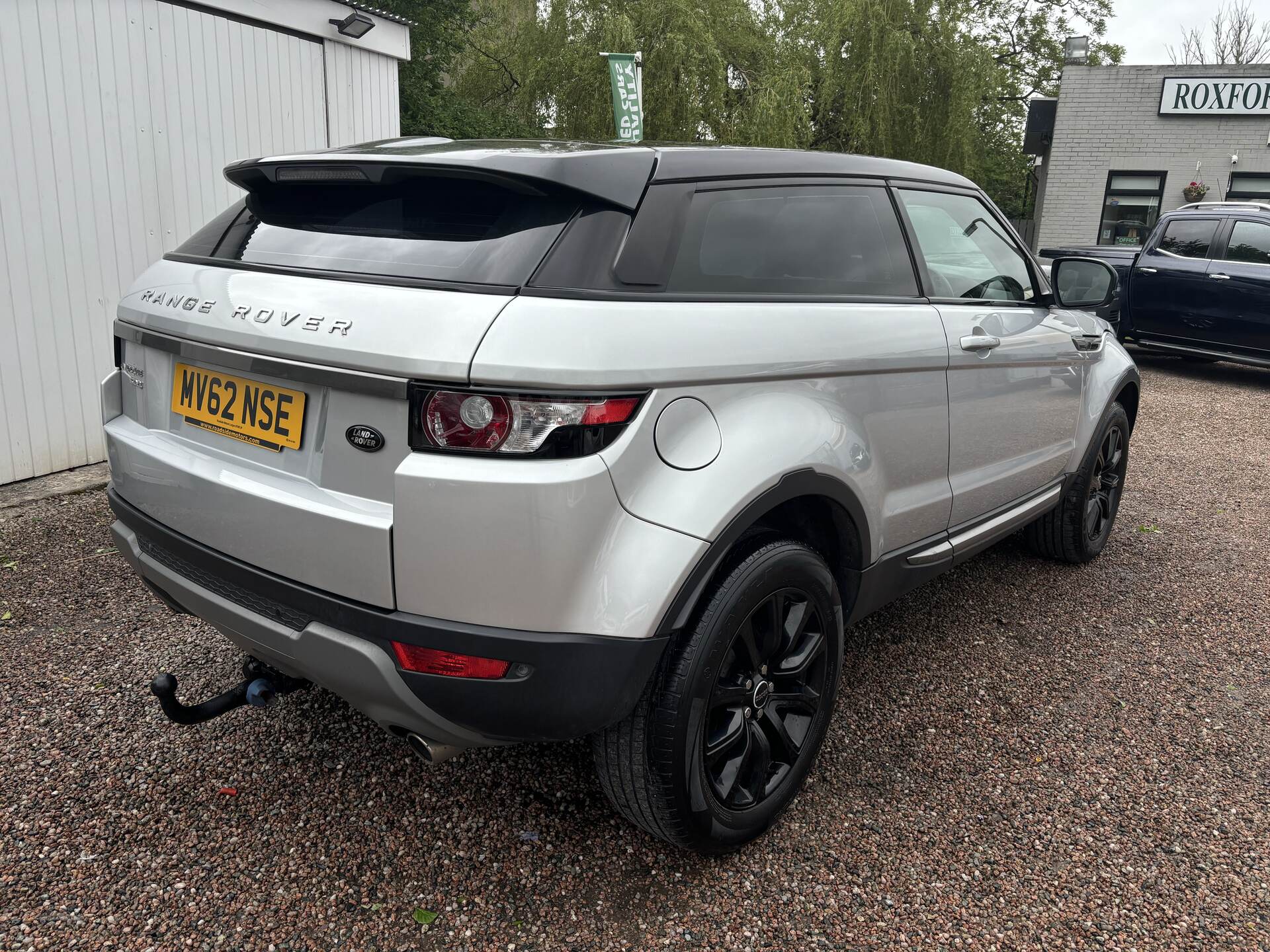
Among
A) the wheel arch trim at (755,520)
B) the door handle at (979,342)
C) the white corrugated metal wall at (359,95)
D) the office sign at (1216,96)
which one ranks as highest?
the office sign at (1216,96)

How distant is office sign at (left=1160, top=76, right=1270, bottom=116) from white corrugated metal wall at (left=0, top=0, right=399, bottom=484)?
15.6m

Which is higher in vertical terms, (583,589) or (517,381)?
(517,381)

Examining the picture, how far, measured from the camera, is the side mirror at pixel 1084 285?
12.1 ft

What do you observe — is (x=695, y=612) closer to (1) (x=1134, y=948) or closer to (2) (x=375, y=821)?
(2) (x=375, y=821)

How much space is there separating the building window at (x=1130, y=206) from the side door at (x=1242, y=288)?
764 centimetres

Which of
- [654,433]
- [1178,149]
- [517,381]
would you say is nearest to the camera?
[517,381]

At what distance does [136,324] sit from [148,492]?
436 millimetres

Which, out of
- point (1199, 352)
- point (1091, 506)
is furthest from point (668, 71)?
point (1091, 506)

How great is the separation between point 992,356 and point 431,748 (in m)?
2.15

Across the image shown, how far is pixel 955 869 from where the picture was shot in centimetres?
227

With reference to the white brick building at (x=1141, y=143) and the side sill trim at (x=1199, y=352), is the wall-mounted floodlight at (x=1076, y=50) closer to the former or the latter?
the white brick building at (x=1141, y=143)

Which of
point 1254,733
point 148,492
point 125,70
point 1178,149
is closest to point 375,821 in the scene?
point 148,492

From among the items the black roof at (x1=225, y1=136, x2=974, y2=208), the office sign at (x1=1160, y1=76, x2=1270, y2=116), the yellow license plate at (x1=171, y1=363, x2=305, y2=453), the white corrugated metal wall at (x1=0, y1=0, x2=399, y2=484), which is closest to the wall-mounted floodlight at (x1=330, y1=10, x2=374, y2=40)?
the white corrugated metal wall at (x1=0, y1=0, x2=399, y2=484)

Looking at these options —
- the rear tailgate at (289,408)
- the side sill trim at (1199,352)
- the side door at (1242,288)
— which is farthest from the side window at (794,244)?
the side sill trim at (1199,352)
